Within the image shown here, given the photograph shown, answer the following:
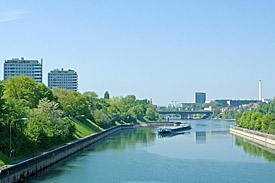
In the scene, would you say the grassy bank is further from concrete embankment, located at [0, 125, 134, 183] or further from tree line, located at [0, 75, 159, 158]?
concrete embankment, located at [0, 125, 134, 183]

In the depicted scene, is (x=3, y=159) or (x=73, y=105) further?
(x=73, y=105)

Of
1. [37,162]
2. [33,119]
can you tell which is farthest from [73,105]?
[37,162]

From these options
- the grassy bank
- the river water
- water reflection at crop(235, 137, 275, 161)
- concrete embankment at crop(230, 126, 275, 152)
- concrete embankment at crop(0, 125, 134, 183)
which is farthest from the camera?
concrete embankment at crop(230, 126, 275, 152)

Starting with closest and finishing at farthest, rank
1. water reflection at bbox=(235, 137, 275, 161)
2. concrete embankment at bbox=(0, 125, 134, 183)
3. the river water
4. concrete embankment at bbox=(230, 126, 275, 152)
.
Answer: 1. concrete embankment at bbox=(0, 125, 134, 183)
2. the river water
3. water reflection at bbox=(235, 137, 275, 161)
4. concrete embankment at bbox=(230, 126, 275, 152)

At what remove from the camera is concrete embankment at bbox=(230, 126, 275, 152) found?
92162 millimetres

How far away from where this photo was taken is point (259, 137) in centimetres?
10588

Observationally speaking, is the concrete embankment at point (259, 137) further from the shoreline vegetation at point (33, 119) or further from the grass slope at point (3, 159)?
the grass slope at point (3, 159)

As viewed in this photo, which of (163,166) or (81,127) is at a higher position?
(81,127)

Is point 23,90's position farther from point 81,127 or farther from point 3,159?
point 3,159

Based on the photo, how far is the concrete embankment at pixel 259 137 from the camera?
9216 cm

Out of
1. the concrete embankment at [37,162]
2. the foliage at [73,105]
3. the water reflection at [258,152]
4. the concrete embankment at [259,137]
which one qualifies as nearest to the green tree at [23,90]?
the concrete embankment at [37,162]

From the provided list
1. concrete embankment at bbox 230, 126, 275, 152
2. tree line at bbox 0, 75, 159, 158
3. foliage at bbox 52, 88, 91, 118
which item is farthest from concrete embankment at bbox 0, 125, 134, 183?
concrete embankment at bbox 230, 126, 275, 152

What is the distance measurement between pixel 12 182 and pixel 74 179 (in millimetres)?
8996

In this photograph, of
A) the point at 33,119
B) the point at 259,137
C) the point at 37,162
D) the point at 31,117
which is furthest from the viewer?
the point at 259,137
